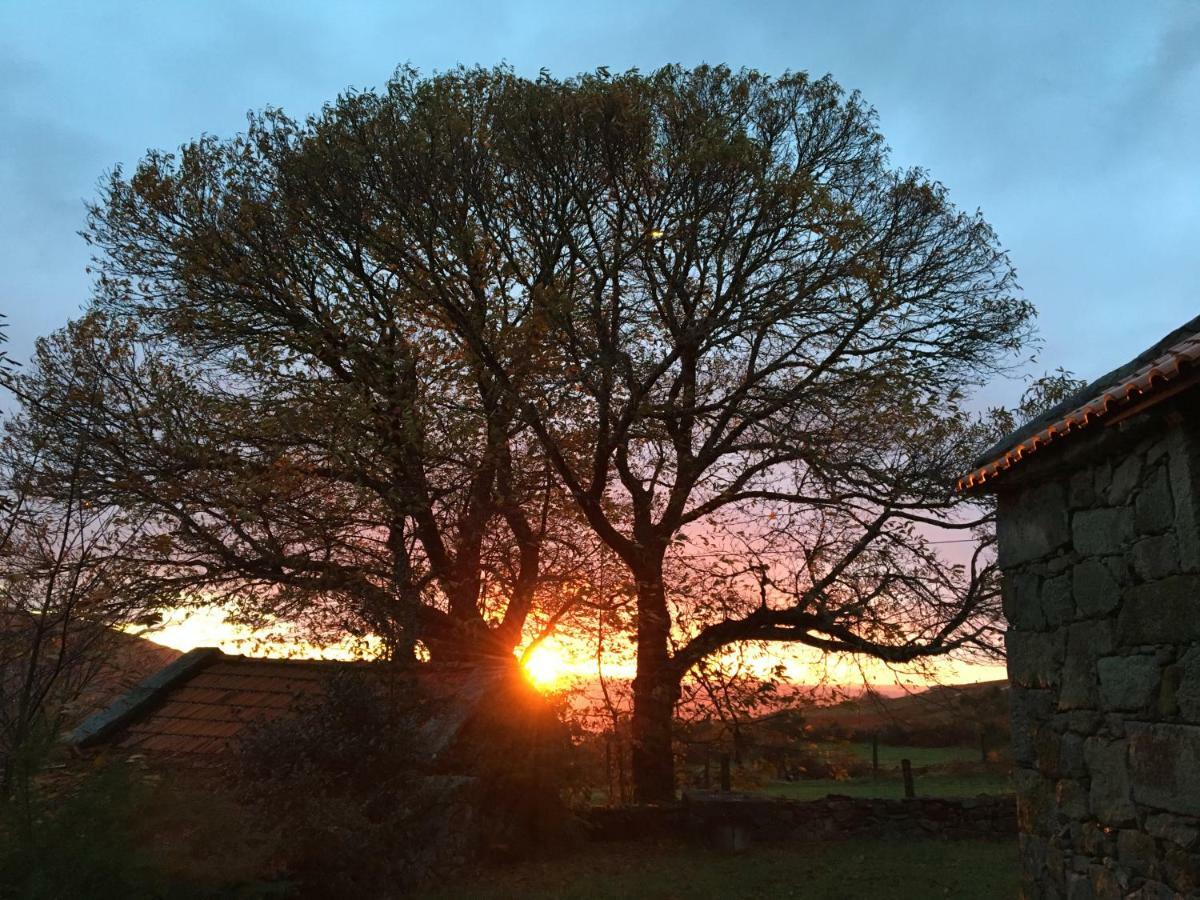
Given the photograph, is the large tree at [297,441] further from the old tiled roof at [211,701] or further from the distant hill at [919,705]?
the distant hill at [919,705]

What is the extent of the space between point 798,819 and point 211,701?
7706mm

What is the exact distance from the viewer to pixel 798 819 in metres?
11.7

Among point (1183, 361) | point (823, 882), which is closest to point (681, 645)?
point (823, 882)

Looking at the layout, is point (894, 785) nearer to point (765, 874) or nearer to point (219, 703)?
point (765, 874)

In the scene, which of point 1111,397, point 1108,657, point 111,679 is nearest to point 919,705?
point 1108,657

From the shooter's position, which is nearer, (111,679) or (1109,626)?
(1109,626)

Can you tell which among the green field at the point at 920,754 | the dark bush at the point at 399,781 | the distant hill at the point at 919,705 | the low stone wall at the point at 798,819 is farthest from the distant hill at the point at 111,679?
the green field at the point at 920,754

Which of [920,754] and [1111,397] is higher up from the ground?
[1111,397]

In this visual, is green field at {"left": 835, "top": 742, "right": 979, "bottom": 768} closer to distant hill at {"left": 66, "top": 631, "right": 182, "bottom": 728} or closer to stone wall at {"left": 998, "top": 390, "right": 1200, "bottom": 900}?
distant hill at {"left": 66, "top": 631, "right": 182, "bottom": 728}

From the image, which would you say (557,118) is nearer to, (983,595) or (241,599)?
(241,599)

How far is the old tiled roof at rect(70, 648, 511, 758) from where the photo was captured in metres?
9.98

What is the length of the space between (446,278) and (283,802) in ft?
19.9

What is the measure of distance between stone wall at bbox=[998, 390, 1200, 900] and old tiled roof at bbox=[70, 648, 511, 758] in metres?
6.13

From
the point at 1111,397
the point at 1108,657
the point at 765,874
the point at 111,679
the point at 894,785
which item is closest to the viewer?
the point at 1111,397
